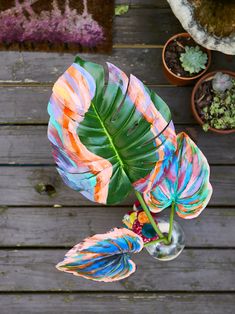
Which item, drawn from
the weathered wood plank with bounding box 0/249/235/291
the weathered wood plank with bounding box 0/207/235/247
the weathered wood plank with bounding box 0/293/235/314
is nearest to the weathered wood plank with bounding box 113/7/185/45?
the weathered wood plank with bounding box 0/207/235/247

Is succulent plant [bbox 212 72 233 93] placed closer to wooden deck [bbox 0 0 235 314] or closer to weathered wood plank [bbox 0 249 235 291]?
wooden deck [bbox 0 0 235 314]

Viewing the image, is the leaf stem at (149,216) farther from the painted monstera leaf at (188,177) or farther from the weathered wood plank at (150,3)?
the weathered wood plank at (150,3)

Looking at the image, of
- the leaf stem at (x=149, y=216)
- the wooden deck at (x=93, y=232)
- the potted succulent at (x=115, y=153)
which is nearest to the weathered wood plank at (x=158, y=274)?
the wooden deck at (x=93, y=232)

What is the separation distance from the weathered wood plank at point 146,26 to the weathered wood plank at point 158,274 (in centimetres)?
75

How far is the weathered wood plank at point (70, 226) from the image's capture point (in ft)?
5.19

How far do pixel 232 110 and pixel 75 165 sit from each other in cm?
58

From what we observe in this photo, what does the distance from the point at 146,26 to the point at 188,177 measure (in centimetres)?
66

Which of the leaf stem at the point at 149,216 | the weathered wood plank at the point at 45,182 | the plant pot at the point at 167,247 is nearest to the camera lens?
the leaf stem at the point at 149,216

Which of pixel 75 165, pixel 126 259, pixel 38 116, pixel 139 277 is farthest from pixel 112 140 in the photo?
pixel 139 277

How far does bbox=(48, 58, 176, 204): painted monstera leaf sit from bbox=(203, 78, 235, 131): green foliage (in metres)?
0.37

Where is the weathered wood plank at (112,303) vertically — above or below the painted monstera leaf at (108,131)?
below

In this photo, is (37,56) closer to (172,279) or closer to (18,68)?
(18,68)

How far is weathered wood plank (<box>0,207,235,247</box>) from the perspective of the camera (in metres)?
1.58

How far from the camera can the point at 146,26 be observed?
1.60m
